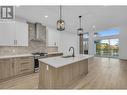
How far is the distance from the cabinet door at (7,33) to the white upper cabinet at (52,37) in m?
2.36

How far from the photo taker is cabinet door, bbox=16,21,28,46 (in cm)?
470

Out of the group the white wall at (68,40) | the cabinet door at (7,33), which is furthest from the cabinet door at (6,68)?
the white wall at (68,40)

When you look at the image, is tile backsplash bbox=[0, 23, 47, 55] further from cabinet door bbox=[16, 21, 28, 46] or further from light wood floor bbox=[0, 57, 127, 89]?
light wood floor bbox=[0, 57, 127, 89]

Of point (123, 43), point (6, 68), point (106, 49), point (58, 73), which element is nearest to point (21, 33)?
point (6, 68)

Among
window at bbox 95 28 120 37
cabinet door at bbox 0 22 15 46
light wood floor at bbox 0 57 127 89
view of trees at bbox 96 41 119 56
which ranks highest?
window at bbox 95 28 120 37

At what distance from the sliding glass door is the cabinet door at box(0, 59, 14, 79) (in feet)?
31.3

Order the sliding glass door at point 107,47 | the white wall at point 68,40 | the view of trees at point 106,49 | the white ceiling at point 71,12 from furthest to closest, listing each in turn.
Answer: the view of trees at point 106,49
the sliding glass door at point 107,47
the white wall at point 68,40
the white ceiling at point 71,12

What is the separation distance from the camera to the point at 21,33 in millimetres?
4879

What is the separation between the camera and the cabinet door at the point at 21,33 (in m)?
4.70

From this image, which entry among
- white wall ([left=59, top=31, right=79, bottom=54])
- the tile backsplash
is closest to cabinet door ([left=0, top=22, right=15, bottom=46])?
the tile backsplash

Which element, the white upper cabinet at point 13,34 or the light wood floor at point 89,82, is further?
the white upper cabinet at point 13,34

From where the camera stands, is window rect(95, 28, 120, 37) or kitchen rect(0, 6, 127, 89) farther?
window rect(95, 28, 120, 37)

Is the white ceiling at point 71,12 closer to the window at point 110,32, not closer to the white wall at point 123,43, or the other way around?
the white wall at point 123,43

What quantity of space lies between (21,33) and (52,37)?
2.29 m
